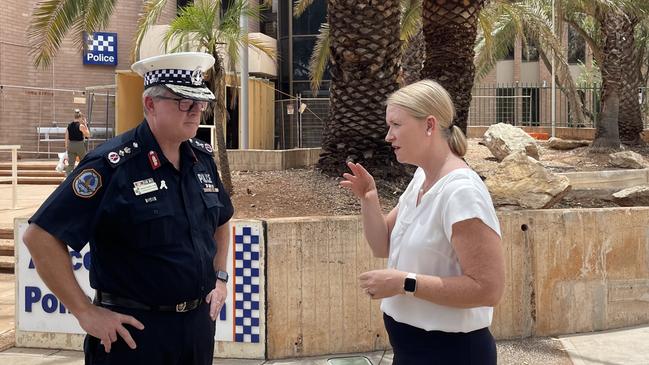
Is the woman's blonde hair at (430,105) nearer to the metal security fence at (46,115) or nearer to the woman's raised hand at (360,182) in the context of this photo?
the woman's raised hand at (360,182)

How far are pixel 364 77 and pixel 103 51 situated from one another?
17942 millimetres

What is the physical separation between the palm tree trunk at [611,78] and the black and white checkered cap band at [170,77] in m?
15.4

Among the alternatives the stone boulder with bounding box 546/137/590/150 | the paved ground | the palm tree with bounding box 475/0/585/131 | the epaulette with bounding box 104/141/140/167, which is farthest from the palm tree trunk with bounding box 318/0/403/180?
the stone boulder with bounding box 546/137/590/150

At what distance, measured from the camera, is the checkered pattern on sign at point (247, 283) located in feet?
18.3

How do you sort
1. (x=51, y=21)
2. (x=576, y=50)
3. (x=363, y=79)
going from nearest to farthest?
(x=363, y=79)
(x=51, y=21)
(x=576, y=50)

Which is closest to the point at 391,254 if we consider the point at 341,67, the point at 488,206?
the point at 488,206

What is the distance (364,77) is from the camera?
8.09 m

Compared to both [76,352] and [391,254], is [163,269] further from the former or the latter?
[76,352]

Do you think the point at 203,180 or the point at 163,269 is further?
the point at 203,180

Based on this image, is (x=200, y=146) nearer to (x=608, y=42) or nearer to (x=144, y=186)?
(x=144, y=186)

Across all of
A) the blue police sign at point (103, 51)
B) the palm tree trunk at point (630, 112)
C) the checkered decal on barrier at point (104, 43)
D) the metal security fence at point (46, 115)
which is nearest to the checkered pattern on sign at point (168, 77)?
the palm tree trunk at point (630, 112)

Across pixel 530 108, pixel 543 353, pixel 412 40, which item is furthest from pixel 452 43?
pixel 530 108

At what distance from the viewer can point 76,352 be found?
577 cm

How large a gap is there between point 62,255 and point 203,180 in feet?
2.14
